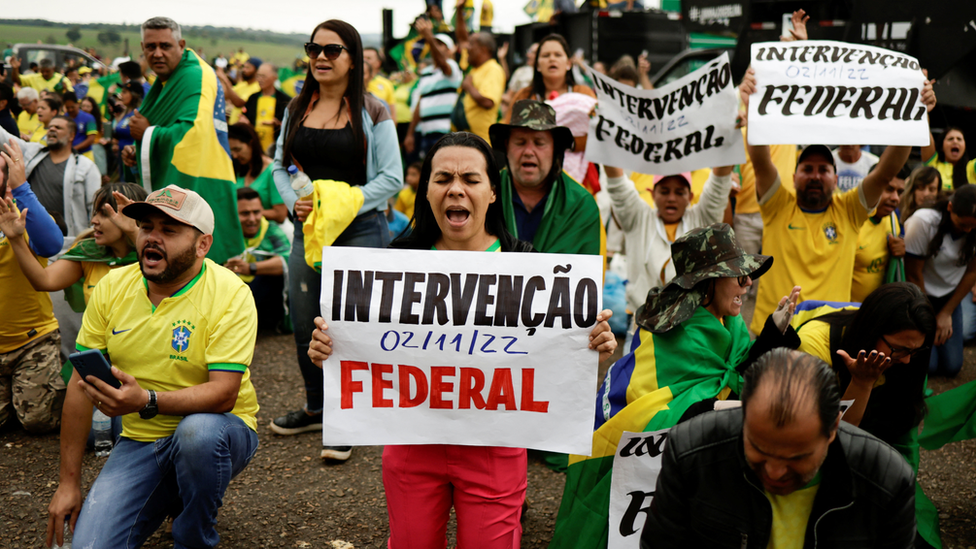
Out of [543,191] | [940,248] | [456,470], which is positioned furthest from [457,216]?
[940,248]

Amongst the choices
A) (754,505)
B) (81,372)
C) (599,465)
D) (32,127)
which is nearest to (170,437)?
(81,372)

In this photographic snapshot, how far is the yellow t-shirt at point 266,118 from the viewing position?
37.3 feet

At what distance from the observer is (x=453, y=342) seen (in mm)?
2654

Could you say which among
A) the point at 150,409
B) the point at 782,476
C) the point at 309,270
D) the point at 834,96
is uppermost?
the point at 834,96

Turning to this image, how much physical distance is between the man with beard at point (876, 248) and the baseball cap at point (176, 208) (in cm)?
460

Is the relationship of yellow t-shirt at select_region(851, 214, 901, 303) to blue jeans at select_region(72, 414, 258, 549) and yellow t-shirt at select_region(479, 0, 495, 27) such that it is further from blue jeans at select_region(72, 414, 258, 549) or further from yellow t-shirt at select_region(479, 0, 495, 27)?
yellow t-shirt at select_region(479, 0, 495, 27)

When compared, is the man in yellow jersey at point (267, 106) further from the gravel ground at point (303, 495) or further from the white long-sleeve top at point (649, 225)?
the white long-sleeve top at point (649, 225)

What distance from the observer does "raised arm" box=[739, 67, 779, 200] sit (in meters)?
4.41

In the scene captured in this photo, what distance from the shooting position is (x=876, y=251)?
5.63 m

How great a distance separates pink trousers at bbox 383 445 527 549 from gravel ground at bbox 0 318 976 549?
3.50ft

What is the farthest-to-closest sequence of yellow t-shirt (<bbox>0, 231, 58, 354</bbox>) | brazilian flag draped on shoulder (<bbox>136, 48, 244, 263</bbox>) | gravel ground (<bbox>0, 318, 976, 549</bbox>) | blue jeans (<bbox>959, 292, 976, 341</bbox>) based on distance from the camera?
blue jeans (<bbox>959, 292, 976, 341</bbox>), brazilian flag draped on shoulder (<bbox>136, 48, 244, 263</bbox>), yellow t-shirt (<bbox>0, 231, 58, 354</bbox>), gravel ground (<bbox>0, 318, 976, 549</bbox>)

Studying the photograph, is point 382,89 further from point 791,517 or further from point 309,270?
point 791,517

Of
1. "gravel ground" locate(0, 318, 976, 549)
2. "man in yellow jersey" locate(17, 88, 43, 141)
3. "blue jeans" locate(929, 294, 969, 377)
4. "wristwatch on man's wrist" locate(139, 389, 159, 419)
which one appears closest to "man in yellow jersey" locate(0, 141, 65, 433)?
"gravel ground" locate(0, 318, 976, 549)

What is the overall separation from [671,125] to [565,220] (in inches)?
48.5
